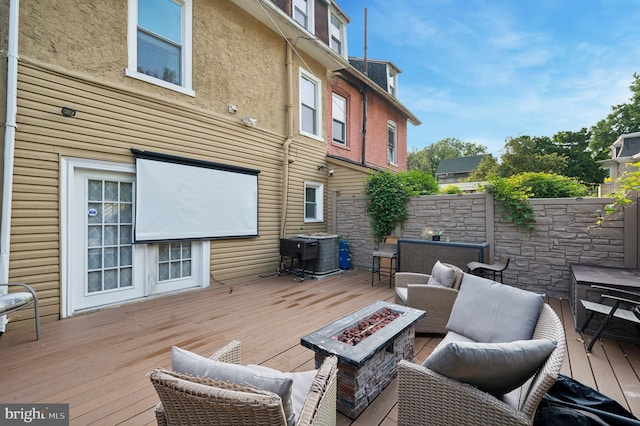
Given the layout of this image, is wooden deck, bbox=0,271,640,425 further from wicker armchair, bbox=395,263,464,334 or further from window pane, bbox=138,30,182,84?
window pane, bbox=138,30,182,84

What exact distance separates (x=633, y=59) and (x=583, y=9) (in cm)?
360

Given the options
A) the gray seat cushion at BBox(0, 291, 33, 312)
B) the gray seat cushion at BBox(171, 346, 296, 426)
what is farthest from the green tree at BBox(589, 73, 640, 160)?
the gray seat cushion at BBox(0, 291, 33, 312)

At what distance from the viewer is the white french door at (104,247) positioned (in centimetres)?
381

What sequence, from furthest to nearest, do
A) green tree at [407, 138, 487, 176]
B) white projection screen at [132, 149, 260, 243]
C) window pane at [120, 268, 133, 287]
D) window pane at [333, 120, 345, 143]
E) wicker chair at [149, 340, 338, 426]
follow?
green tree at [407, 138, 487, 176] < window pane at [333, 120, 345, 143] < white projection screen at [132, 149, 260, 243] < window pane at [120, 268, 133, 287] < wicker chair at [149, 340, 338, 426]

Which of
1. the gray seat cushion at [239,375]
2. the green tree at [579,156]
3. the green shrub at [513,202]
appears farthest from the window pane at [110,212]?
the green tree at [579,156]

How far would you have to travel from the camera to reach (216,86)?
217 inches

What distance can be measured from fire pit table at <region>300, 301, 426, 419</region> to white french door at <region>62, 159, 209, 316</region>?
143 inches

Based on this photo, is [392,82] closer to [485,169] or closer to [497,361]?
[485,169]

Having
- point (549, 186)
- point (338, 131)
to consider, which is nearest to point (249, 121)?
point (338, 131)

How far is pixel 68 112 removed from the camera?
148 inches

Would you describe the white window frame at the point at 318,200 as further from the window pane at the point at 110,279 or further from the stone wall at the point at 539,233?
the window pane at the point at 110,279

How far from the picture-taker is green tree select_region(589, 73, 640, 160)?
1808cm

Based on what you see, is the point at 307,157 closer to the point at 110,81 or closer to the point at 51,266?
the point at 110,81

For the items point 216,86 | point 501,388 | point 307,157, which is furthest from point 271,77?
point 501,388
